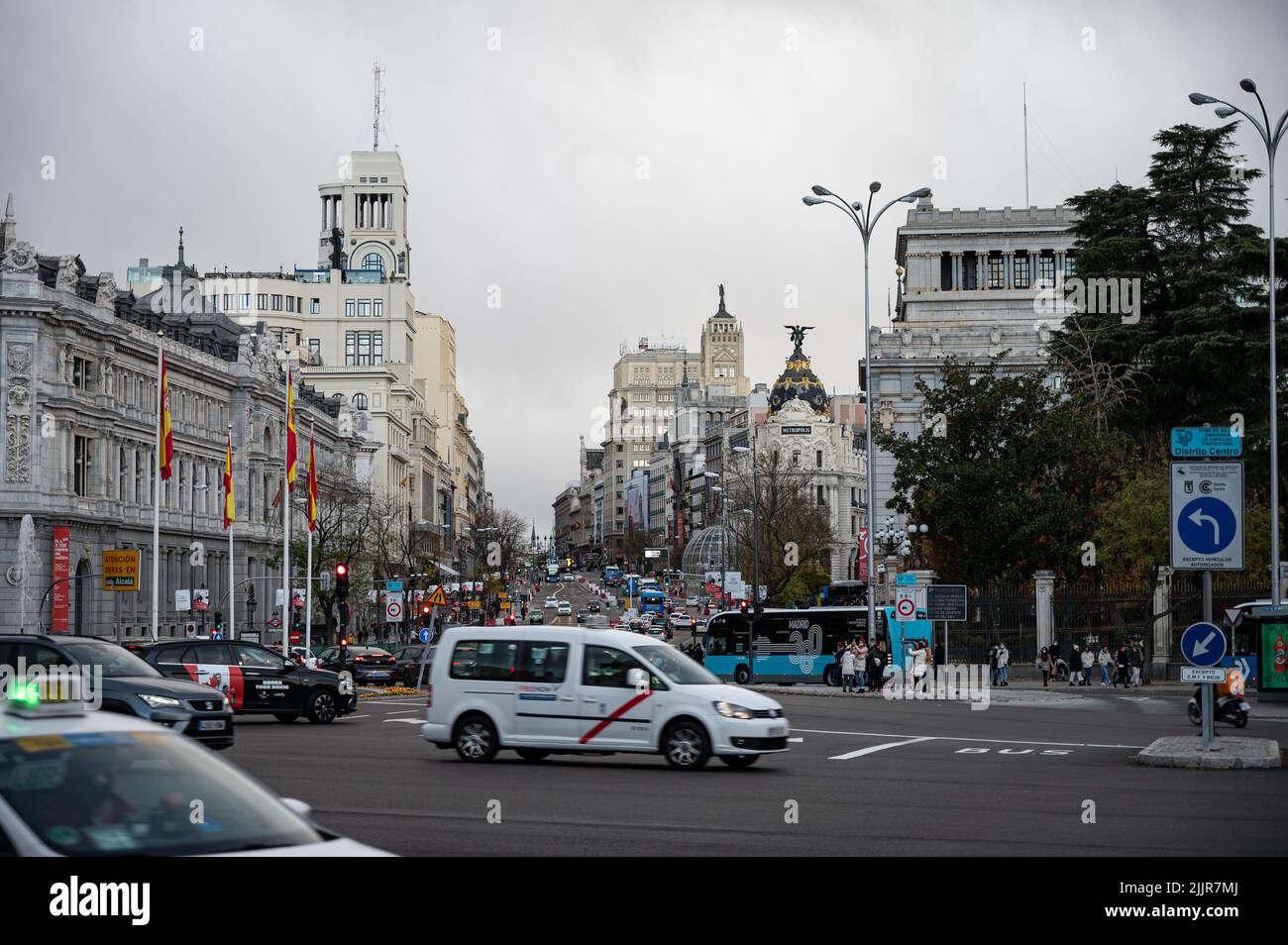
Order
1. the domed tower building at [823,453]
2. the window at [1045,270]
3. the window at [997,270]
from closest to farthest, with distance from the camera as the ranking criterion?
the window at [1045,270] → the window at [997,270] → the domed tower building at [823,453]

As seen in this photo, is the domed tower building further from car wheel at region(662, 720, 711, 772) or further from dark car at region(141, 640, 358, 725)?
car wheel at region(662, 720, 711, 772)

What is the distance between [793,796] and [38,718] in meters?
11.4

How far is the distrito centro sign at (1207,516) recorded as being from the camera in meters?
21.2

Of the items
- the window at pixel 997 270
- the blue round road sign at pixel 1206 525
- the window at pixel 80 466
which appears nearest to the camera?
the blue round road sign at pixel 1206 525

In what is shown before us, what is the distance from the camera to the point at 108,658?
2120 cm

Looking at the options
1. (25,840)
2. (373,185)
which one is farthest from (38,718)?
(373,185)

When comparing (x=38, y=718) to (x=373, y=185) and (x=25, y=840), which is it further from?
(x=373, y=185)

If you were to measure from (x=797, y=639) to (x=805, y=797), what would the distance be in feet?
132

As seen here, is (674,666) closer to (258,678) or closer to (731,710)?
(731,710)

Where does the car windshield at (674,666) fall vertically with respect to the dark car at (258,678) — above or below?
above

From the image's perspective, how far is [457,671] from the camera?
21719mm

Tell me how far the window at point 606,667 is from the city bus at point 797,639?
35591mm

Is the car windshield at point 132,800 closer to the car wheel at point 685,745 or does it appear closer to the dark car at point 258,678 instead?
the car wheel at point 685,745

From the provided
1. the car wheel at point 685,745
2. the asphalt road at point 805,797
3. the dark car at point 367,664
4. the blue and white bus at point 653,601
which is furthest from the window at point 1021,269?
the car wheel at point 685,745
